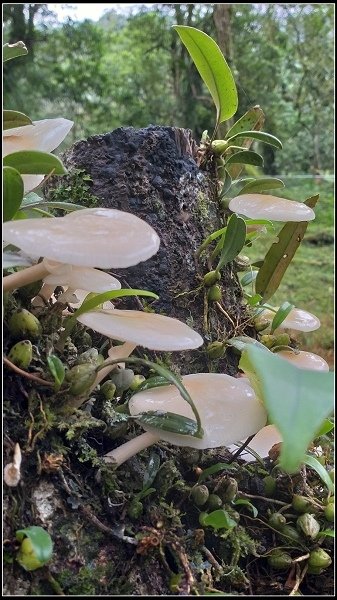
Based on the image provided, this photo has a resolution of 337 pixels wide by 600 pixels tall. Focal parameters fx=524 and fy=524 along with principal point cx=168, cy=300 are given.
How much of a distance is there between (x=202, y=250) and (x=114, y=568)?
1.80 ft

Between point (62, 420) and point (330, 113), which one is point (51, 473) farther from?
point (330, 113)

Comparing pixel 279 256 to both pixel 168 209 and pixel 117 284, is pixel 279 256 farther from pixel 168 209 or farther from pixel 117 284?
pixel 117 284

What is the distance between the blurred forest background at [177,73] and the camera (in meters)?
5.79

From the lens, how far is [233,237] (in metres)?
0.83

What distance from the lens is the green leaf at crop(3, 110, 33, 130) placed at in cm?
72

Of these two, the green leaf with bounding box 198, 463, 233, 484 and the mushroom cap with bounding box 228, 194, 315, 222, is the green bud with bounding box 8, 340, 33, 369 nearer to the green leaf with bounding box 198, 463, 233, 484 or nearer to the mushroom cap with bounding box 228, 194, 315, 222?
the green leaf with bounding box 198, 463, 233, 484

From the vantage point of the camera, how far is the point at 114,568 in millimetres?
570

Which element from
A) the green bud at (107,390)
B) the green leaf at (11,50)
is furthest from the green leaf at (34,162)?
the green bud at (107,390)

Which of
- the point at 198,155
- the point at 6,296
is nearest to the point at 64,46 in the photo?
the point at 198,155

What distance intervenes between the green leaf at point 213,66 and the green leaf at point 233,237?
31 cm

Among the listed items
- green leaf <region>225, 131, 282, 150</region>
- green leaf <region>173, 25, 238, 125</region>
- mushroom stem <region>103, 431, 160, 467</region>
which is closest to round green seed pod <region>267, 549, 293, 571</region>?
mushroom stem <region>103, 431, 160, 467</region>

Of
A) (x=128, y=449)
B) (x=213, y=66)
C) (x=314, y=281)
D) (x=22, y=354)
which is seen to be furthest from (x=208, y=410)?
(x=314, y=281)

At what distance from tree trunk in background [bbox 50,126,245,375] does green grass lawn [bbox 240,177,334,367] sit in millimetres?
1765

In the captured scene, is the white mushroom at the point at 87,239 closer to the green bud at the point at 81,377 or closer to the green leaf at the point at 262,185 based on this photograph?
the green bud at the point at 81,377
